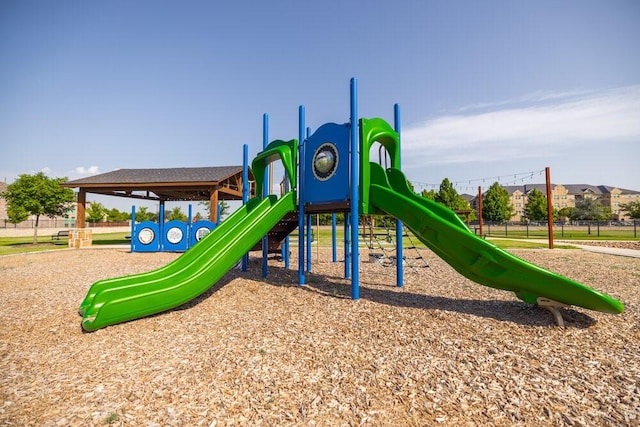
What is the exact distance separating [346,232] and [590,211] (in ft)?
269

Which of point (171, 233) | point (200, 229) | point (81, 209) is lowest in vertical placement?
point (171, 233)

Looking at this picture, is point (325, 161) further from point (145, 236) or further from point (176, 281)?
point (145, 236)

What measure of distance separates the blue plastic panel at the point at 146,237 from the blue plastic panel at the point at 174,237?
34 cm

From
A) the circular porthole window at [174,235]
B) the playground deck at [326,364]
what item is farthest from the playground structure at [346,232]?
the circular porthole window at [174,235]

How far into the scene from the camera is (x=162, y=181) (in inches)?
750

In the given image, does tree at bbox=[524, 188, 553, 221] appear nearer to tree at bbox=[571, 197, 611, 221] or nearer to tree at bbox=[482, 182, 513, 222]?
tree at bbox=[482, 182, 513, 222]

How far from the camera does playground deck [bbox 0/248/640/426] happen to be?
115 inches

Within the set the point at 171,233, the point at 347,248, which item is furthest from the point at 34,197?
the point at 347,248

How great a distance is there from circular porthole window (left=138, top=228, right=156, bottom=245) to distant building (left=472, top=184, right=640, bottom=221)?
92.5 meters

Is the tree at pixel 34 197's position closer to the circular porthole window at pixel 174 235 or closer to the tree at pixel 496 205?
the circular porthole window at pixel 174 235

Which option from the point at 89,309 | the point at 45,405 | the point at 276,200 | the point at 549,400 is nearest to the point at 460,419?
the point at 549,400

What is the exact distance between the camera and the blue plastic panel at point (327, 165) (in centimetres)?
726

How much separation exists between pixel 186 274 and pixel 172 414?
3.47 metres

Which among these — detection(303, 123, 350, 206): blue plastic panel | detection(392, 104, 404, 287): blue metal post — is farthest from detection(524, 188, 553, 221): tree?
detection(303, 123, 350, 206): blue plastic panel
